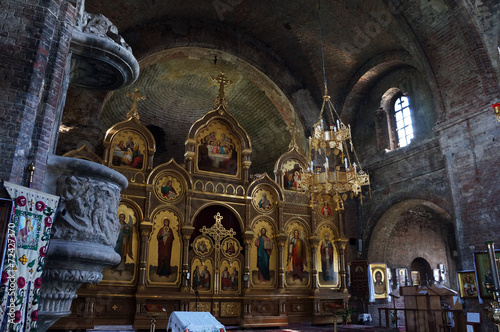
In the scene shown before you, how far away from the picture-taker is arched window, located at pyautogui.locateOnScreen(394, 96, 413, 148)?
1341 cm

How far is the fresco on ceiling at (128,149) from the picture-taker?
10320mm

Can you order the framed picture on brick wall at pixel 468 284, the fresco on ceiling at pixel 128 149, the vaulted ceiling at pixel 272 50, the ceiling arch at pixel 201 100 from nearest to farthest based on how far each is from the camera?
the framed picture on brick wall at pixel 468 284 → the fresco on ceiling at pixel 128 149 → the vaulted ceiling at pixel 272 50 → the ceiling arch at pixel 201 100

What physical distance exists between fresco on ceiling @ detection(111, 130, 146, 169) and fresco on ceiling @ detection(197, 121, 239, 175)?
1644mm

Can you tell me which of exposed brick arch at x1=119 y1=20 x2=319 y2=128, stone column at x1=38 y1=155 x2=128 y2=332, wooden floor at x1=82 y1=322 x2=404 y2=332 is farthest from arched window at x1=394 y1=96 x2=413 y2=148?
stone column at x1=38 y1=155 x2=128 y2=332

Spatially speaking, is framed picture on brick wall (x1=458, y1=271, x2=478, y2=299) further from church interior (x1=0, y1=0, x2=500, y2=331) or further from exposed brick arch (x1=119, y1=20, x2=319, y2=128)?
exposed brick arch (x1=119, y1=20, x2=319, y2=128)

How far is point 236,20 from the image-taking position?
13.9m

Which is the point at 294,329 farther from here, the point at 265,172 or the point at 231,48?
the point at 231,48

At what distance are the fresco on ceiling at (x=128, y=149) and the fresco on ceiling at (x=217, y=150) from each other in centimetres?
164

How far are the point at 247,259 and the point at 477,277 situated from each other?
18.0 ft

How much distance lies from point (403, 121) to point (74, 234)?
1180 cm

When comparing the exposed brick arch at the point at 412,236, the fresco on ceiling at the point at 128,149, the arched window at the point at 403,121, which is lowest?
the exposed brick arch at the point at 412,236

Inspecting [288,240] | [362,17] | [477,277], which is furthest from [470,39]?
[288,240]

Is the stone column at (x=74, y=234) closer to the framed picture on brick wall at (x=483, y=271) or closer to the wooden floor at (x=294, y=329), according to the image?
the wooden floor at (x=294, y=329)

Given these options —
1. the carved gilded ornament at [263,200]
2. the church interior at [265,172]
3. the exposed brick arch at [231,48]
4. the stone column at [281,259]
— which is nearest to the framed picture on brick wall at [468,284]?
the church interior at [265,172]
